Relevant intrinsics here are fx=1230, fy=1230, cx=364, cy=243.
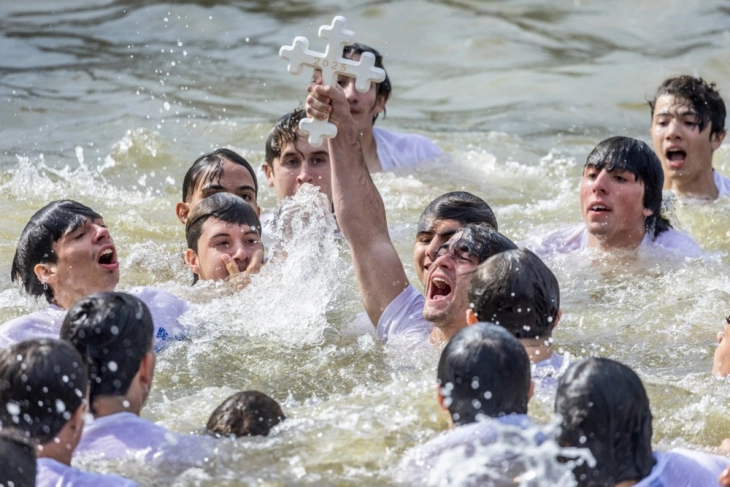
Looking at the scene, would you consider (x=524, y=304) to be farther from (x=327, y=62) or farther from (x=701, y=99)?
(x=701, y=99)

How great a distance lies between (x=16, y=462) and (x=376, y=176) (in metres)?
5.97

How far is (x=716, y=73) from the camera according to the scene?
1232cm

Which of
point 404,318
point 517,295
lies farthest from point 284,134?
point 517,295

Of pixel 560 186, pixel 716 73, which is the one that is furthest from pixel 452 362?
pixel 716 73

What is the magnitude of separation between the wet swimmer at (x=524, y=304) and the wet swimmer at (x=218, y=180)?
2656 millimetres

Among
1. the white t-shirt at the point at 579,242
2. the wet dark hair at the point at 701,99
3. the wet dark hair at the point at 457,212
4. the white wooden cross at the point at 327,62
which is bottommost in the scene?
the white t-shirt at the point at 579,242

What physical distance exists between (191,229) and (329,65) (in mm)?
1598

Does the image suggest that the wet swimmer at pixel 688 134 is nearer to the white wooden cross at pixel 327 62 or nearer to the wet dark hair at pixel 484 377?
the white wooden cross at pixel 327 62

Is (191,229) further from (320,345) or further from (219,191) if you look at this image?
(320,345)

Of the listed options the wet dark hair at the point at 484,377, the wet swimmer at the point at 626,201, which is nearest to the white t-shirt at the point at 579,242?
the wet swimmer at the point at 626,201

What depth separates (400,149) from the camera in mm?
9375

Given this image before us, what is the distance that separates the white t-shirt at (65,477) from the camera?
11.4ft

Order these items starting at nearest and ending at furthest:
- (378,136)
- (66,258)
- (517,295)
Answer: (517,295), (66,258), (378,136)

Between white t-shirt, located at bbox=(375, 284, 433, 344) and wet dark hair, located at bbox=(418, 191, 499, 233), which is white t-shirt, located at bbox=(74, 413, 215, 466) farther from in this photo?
wet dark hair, located at bbox=(418, 191, 499, 233)
